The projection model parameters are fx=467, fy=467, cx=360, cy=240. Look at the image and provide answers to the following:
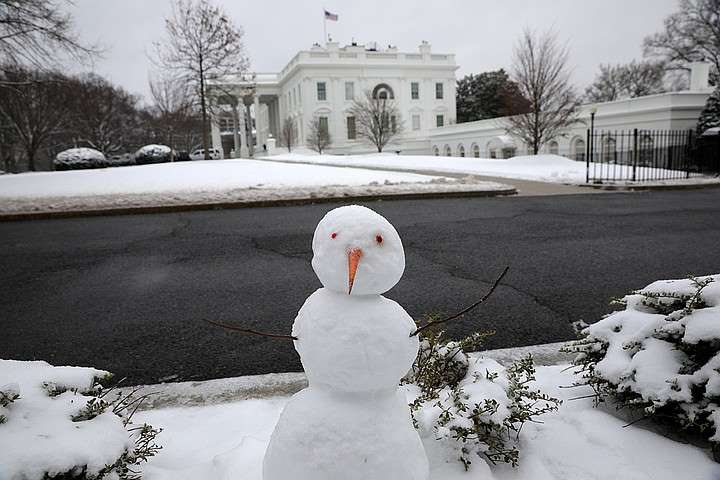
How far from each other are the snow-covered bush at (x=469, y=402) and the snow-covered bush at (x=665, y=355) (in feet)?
1.18

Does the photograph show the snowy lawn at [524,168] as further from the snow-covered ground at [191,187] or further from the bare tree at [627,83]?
the bare tree at [627,83]

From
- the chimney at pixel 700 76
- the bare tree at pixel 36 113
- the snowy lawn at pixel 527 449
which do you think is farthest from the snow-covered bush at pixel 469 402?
the bare tree at pixel 36 113

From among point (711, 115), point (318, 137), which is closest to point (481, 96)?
point (318, 137)

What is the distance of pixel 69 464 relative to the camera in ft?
5.08

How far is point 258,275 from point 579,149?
3291 cm

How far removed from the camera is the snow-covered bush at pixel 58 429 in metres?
1.53

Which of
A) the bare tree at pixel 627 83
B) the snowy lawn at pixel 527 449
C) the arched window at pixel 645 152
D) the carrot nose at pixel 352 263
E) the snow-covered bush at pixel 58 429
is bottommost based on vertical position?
the snowy lawn at pixel 527 449

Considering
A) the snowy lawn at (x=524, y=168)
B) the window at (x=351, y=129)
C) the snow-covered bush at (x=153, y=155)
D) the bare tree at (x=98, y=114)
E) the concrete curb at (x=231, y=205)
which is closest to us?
the concrete curb at (x=231, y=205)

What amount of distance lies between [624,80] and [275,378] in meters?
66.5

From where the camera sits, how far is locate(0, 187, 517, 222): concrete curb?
10914 mm

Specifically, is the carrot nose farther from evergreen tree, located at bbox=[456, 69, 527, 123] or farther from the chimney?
evergreen tree, located at bbox=[456, 69, 527, 123]

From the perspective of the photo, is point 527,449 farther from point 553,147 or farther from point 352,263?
point 553,147

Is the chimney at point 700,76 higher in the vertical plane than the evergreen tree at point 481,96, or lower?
lower

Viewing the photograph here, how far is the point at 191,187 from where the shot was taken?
15266 millimetres
